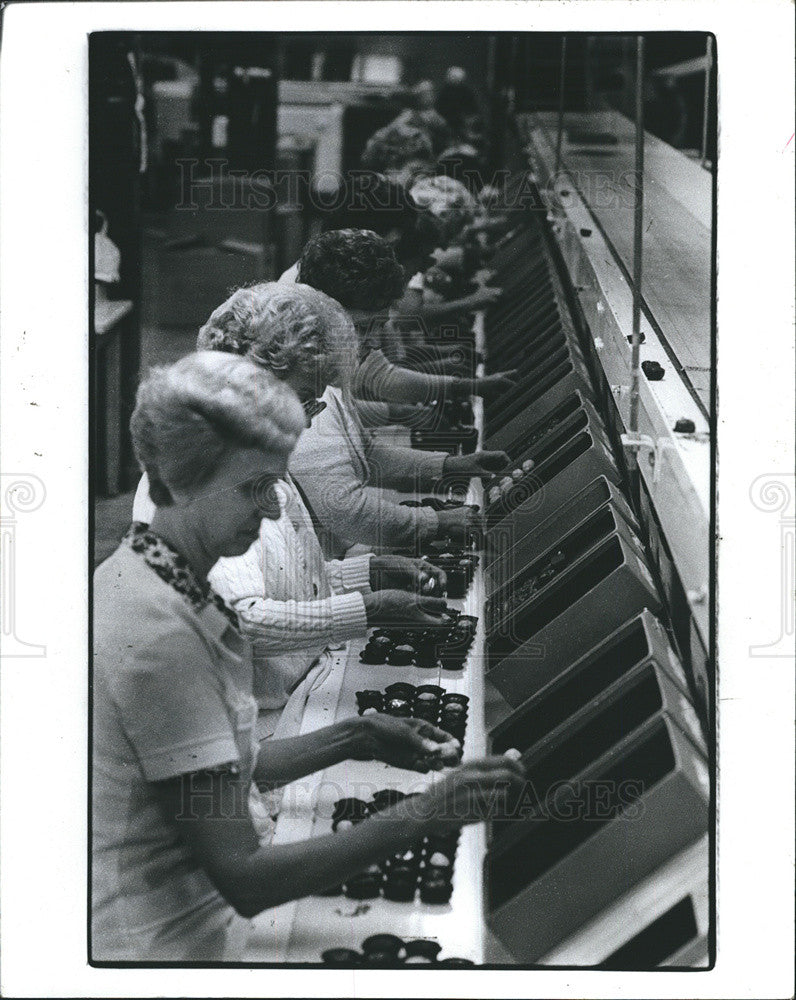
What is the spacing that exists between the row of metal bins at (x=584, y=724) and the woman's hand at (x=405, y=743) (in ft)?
0.30

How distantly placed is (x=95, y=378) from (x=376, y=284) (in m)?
0.86

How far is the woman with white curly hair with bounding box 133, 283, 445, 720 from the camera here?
2473 mm

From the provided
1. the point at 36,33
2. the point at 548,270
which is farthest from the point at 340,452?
the point at 548,270

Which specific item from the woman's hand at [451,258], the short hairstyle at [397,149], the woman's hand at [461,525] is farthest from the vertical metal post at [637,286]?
the short hairstyle at [397,149]

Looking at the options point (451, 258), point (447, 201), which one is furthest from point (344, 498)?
point (447, 201)

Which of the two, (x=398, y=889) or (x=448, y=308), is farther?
(x=448, y=308)

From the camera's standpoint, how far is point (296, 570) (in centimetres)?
273

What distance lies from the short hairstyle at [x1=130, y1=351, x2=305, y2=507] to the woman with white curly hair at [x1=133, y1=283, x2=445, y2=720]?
295mm

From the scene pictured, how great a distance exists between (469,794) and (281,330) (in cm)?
96

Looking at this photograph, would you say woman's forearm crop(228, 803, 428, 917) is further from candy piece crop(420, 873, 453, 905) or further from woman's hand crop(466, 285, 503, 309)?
woman's hand crop(466, 285, 503, 309)

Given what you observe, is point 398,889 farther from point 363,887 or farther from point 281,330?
point 281,330

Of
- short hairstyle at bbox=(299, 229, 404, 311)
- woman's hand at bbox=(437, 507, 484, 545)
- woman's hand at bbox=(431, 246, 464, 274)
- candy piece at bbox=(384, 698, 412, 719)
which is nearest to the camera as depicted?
candy piece at bbox=(384, 698, 412, 719)

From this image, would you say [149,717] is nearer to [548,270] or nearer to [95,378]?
[95,378]

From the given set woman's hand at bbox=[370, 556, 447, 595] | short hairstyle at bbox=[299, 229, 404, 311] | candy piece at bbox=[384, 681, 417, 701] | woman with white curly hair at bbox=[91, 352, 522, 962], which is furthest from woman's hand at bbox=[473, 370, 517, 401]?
woman with white curly hair at bbox=[91, 352, 522, 962]
